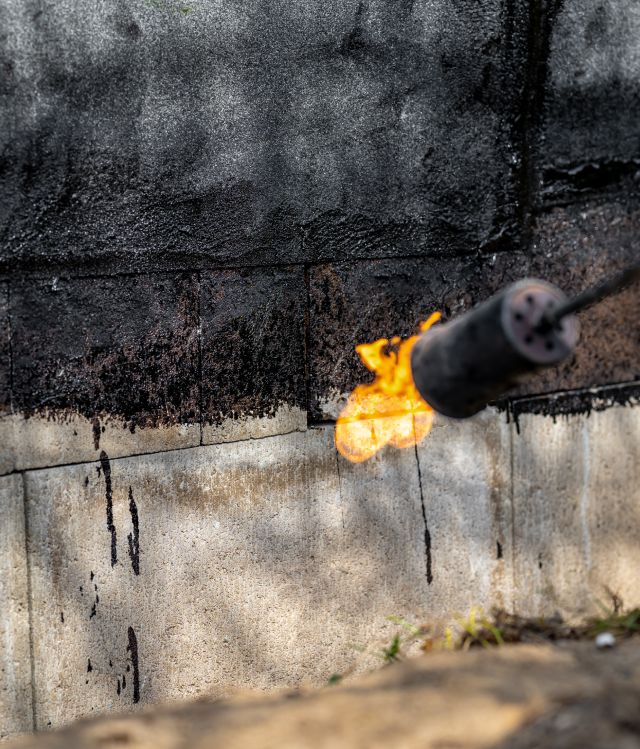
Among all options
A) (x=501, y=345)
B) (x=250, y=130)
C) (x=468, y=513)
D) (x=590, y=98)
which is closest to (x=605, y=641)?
(x=468, y=513)

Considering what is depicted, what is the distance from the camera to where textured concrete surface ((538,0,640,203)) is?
3.56 m

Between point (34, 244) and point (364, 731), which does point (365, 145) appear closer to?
point (34, 244)

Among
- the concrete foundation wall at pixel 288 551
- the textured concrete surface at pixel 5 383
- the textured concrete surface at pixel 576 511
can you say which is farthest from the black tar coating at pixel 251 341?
the textured concrete surface at pixel 576 511

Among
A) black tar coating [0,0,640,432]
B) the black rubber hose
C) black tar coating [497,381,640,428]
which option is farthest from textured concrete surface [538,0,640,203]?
the black rubber hose

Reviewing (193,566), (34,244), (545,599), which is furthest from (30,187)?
(545,599)

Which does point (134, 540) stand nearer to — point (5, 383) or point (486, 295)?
point (5, 383)

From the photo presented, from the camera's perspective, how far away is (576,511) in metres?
3.88

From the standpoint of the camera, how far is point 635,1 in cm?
365

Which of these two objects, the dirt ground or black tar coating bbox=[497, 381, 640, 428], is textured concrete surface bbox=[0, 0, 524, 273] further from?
the dirt ground

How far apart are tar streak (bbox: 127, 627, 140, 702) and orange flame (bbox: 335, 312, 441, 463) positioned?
1.08m

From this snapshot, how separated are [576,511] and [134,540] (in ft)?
6.60

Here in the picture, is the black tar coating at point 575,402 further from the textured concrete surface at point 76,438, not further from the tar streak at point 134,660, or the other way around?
the tar streak at point 134,660

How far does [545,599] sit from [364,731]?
1.95 meters

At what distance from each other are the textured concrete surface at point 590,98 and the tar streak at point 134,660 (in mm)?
2486
